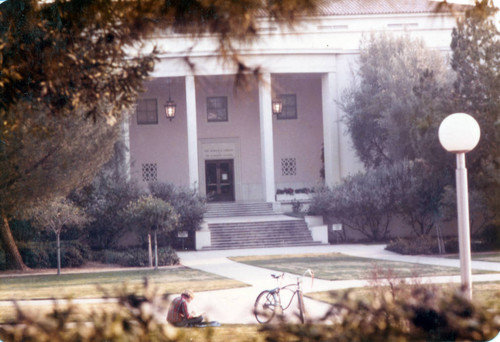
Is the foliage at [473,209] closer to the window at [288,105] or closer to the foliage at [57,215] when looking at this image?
the window at [288,105]


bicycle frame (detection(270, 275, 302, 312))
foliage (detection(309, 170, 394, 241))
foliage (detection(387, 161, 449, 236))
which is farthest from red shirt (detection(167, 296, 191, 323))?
foliage (detection(387, 161, 449, 236))

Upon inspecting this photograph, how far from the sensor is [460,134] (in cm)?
406

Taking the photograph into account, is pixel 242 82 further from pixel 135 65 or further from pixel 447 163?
pixel 447 163

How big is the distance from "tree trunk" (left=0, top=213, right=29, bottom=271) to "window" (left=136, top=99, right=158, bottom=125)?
1.14 metres

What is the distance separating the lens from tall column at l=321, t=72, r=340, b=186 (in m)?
5.61

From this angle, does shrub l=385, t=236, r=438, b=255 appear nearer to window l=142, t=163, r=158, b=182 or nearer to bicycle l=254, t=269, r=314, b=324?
bicycle l=254, t=269, r=314, b=324

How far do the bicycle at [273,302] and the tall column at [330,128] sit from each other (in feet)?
4.86

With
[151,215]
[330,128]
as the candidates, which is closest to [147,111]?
[151,215]

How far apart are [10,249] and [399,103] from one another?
3.13m

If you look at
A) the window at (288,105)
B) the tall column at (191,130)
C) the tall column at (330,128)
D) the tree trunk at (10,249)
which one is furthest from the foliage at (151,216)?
the tall column at (330,128)

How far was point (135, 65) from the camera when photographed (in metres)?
4.06

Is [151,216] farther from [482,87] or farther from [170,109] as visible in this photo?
[482,87]

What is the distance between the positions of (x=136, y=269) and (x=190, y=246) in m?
0.73

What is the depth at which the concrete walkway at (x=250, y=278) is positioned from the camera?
4.00m
